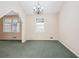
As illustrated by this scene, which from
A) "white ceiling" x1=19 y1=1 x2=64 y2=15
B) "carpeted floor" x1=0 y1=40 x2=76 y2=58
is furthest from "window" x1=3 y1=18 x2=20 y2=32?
"carpeted floor" x1=0 y1=40 x2=76 y2=58

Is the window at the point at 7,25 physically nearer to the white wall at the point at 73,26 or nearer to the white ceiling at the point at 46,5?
the white ceiling at the point at 46,5

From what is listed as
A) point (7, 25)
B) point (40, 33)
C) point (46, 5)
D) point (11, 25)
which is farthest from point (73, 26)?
point (7, 25)

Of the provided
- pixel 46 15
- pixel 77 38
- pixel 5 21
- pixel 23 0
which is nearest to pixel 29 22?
pixel 46 15

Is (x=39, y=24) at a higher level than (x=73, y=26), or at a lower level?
higher

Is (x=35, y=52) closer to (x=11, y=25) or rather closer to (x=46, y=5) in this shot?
(x=46, y=5)

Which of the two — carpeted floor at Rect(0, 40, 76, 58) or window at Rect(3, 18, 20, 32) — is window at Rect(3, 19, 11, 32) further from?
carpeted floor at Rect(0, 40, 76, 58)

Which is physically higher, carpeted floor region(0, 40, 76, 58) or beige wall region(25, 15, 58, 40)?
beige wall region(25, 15, 58, 40)

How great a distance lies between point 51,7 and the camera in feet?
26.4

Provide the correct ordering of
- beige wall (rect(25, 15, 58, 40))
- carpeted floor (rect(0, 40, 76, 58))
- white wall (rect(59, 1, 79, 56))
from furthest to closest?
beige wall (rect(25, 15, 58, 40)) < white wall (rect(59, 1, 79, 56)) < carpeted floor (rect(0, 40, 76, 58))

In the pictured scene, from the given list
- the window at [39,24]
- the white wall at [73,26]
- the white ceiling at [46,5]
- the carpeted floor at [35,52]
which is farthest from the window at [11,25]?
the white wall at [73,26]

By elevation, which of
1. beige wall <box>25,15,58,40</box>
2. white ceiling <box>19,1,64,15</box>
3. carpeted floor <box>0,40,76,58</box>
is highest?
white ceiling <box>19,1,64,15</box>

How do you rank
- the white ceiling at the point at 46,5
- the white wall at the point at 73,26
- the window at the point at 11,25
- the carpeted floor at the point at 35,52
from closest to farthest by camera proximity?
the carpeted floor at the point at 35,52 < the white wall at the point at 73,26 < the white ceiling at the point at 46,5 < the window at the point at 11,25

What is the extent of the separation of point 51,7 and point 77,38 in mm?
4245

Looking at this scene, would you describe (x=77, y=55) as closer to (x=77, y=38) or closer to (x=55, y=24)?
(x=77, y=38)
